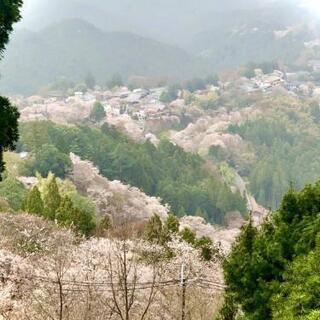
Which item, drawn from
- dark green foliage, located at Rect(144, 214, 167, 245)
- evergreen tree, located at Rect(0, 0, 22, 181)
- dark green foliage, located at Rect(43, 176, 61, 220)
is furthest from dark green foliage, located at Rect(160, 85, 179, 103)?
evergreen tree, located at Rect(0, 0, 22, 181)

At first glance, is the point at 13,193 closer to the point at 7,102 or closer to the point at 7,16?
the point at 7,102

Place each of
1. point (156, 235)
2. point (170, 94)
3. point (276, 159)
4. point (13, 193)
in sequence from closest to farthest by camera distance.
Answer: point (156, 235)
point (13, 193)
point (276, 159)
point (170, 94)

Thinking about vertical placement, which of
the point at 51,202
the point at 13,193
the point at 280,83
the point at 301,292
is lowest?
the point at 301,292

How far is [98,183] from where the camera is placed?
174ft

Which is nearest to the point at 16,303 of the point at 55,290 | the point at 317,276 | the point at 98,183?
the point at 55,290

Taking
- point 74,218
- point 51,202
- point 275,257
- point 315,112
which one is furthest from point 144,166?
point 315,112

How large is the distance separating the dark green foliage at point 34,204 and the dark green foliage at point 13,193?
25.0 feet

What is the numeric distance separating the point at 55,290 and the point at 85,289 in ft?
2.95

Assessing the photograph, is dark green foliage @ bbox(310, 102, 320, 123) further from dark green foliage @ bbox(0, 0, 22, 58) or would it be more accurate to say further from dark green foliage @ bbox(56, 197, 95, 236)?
dark green foliage @ bbox(0, 0, 22, 58)

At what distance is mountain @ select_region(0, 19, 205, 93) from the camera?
168m

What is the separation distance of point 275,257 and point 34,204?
72.3ft

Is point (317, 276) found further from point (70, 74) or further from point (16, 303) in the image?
point (70, 74)

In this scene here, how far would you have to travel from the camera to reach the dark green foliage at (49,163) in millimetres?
52094

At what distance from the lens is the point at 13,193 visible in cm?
4222
